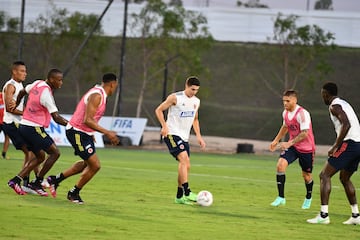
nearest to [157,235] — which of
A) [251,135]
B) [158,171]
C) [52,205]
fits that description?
[52,205]

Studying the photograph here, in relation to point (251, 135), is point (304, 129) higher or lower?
higher

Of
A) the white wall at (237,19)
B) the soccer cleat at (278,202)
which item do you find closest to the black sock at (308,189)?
the soccer cleat at (278,202)

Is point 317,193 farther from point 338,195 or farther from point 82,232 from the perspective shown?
point 82,232

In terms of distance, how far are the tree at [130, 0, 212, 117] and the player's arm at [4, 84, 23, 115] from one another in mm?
29213

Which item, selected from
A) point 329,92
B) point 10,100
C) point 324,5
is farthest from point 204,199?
point 324,5

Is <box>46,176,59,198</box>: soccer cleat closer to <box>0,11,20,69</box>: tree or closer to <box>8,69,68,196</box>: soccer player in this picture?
<box>8,69,68,196</box>: soccer player

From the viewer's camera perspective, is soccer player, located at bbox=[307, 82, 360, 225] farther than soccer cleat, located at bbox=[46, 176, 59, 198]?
No

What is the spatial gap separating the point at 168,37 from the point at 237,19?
9.78 m

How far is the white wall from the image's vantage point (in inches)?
2168

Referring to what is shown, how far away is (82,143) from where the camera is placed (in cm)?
1755

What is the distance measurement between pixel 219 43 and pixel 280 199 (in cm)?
4395

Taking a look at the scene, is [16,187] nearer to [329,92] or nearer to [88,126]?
[88,126]

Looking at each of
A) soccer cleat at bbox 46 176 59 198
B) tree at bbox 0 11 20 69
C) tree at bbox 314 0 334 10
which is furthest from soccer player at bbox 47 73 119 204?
tree at bbox 314 0 334 10

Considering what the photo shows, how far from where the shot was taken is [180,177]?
19172mm
